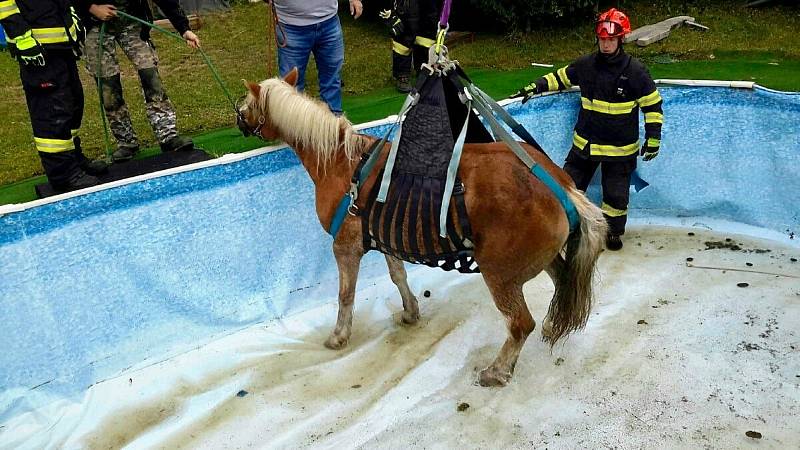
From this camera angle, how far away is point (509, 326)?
3688 mm

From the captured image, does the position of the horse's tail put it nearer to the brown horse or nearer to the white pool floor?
the brown horse

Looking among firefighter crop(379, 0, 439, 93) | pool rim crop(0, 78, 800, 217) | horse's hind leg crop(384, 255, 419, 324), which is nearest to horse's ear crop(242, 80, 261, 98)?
pool rim crop(0, 78, 800, 217)

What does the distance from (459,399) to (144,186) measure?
223 cm

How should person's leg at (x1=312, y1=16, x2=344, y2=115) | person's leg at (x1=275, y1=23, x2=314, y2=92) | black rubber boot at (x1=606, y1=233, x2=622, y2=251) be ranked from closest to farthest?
black rubber boot at (x1=606, y1=233, x2=622, y2=251)
person's leg at (x1=275, y1=23, x2=314, y2=92)
person's leg at (x1=312, y1=16, x2=344, y2=115)

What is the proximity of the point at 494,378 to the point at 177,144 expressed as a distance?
10.0 feet

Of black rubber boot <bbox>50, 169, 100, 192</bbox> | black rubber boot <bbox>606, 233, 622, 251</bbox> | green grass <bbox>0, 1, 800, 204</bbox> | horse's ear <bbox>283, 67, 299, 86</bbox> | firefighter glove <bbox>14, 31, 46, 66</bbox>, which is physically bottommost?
black rubber boot <bbox>606, 233, 622, 251</bbox>

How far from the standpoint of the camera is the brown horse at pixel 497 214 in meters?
3.42

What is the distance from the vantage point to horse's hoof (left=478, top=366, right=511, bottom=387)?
3832mm

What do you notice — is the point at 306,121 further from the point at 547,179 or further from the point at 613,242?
the point at 613,242

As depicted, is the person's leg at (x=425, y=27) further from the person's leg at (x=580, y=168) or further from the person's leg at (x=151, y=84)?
the person's leg at (x=151, y=84)

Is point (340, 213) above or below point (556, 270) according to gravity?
above

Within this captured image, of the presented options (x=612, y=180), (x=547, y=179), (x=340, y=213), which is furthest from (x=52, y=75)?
(x=612, y=180)

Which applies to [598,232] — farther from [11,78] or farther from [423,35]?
[11,78]

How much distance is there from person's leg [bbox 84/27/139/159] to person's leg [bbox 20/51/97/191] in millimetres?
370
